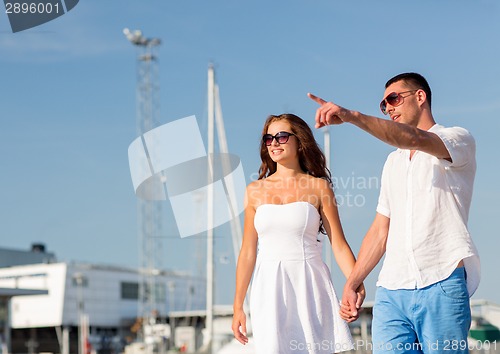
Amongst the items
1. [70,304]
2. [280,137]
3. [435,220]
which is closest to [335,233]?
[280,137]

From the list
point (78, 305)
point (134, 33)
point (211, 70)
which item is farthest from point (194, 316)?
point (211, 70)

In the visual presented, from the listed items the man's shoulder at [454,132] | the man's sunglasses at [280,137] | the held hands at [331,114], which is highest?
the man's sunglasses at [280,137]

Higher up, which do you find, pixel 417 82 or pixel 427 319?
pixel 417 82

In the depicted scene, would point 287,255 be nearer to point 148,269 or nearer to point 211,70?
point 211,70

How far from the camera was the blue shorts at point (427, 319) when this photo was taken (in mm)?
4473

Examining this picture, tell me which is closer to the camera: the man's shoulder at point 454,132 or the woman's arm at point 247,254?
the man's shoulder at point 454,132

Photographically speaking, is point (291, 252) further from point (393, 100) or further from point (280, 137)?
point (393, 100)

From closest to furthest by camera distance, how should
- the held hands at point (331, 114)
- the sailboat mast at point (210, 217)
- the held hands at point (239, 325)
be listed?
1. the held hands at point (331, 114)
2. the held hands at point (239, 325)
3. the sailboat mast at point (210, 217)

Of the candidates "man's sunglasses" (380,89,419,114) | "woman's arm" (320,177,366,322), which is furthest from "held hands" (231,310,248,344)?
"man's sunglasses" (380,89,419,114)

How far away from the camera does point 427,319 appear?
4.53 meters

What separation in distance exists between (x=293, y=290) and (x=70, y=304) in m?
90.7

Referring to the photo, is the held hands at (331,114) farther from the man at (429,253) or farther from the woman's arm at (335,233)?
the woman's arm at (335,233)

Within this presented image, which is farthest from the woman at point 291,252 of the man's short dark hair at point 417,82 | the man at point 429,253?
the man's short dark hair at point 417,82

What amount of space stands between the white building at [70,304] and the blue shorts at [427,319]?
90427mm
